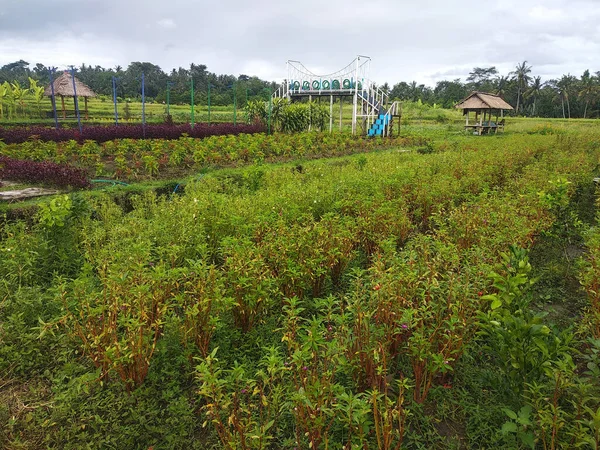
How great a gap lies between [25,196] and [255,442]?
6547mm

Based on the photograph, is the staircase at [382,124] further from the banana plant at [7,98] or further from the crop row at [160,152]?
the banana plant at [7,98]

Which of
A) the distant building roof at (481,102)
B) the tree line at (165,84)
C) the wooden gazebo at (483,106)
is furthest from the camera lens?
the tree line at (165,84)

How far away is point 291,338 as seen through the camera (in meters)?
2.48

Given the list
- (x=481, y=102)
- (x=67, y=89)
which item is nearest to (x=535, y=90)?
(x=481, y=102)

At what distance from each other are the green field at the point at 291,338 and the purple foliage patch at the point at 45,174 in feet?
9.10

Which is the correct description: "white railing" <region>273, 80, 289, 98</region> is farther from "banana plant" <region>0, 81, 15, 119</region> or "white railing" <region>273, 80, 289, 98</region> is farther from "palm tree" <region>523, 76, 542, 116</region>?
"palm tree" <region>523, 76, 542, 116</region>

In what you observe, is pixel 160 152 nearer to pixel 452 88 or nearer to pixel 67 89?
pixel 67 89

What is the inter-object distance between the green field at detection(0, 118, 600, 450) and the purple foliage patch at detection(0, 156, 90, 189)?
277cm

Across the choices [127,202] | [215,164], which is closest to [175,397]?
[127,202]

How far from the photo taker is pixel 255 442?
208 cm

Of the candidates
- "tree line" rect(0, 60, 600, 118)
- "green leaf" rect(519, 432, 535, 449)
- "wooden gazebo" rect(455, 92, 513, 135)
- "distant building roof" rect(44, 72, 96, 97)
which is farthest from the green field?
"tree line" rect(0, 60, 600, 118)

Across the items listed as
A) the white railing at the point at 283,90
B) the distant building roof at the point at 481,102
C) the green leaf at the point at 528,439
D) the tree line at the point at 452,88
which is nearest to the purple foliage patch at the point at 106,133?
the white railing at the point at 283,90

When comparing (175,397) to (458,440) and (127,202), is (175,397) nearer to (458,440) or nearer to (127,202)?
(458,440)

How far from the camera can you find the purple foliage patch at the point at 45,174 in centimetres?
757
